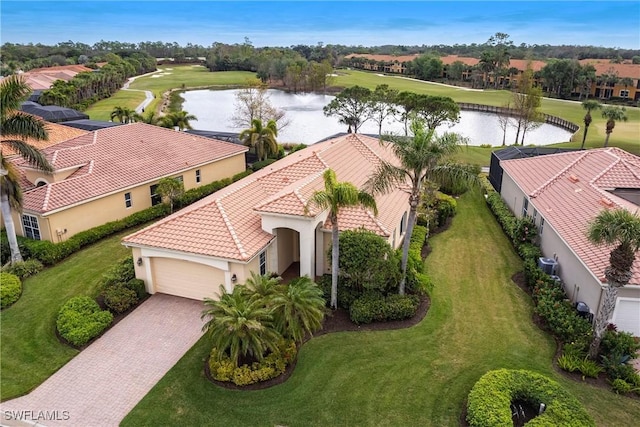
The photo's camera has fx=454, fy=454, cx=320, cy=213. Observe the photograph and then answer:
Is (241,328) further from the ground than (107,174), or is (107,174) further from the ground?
(107,174)

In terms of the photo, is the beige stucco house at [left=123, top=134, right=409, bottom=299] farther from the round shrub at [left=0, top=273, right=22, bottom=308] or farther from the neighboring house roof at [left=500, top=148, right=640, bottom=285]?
the neighboring house roof at [left=500, top=148, right=640, bottom=285]

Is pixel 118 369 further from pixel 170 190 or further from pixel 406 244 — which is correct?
pixel 170 190

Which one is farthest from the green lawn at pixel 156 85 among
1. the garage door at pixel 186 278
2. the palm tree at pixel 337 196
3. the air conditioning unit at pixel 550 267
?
the air conditioning unit at pixel 550 267

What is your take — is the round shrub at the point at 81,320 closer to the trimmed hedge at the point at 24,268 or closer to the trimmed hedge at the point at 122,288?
the trimmed hedge at the point at 122,288

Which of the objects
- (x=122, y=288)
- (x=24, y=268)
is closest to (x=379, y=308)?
(x=122, y=288)

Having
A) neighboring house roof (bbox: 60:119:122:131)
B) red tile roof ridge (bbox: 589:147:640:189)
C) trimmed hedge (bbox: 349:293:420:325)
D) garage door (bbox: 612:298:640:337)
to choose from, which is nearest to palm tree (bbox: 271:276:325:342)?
trimmed hedge (bbox: 349:293:420:325)

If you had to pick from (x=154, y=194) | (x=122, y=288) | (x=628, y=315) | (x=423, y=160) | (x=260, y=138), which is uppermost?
(x=423, y=160)
